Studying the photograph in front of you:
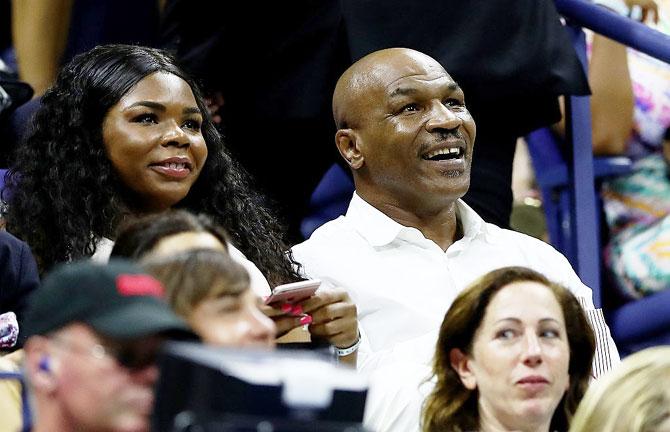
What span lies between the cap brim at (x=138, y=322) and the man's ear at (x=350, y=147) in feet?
6.42

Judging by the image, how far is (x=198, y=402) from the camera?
67.2 inches

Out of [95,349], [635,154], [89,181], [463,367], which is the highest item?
[95,349]

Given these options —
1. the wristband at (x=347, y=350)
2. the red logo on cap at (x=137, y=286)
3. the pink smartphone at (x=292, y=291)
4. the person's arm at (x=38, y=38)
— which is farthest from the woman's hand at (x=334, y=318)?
the person's arm at (x=38, y=38)

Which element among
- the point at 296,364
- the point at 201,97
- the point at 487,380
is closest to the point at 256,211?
the point at 201,97

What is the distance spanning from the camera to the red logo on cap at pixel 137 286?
6.25ft

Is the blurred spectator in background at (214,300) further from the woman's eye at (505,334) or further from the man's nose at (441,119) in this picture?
the man's nose at (441,119)

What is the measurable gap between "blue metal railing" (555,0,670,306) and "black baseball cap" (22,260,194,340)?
2.48 metres

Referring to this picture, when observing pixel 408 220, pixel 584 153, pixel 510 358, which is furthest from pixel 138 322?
pixel 584 153

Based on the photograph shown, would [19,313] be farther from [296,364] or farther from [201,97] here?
[296,364]

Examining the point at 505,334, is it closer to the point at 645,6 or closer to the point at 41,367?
the point at 41,367

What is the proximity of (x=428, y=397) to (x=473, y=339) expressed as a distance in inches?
5.8

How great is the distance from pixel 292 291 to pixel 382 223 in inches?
35.0

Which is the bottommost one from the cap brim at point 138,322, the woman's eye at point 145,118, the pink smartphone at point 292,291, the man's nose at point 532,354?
the man's nose at point 532,354

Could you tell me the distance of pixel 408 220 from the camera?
3754 millimetres
